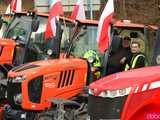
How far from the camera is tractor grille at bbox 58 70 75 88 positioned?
10867mm

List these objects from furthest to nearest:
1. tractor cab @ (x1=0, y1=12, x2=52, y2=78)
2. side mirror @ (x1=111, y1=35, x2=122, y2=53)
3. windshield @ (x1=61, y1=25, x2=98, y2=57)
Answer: tractor cab @ (x1=0, y1=12, x2=52, y2=78)
windshield @ (x1=61, y1=25, x2=98, y2=57)
side mirror @ (x1=111, y1=35, x2=122, y2=53)

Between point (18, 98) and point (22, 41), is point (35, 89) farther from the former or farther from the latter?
point (22, 41)

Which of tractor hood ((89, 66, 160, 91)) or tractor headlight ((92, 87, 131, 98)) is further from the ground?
tractor hood ((89, 66, 160, 91))

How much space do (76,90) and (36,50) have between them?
2795 millimetres

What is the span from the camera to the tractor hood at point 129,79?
257 inches

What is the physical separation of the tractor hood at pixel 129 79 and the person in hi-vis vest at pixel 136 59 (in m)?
3.71

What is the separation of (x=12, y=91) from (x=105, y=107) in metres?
4.57

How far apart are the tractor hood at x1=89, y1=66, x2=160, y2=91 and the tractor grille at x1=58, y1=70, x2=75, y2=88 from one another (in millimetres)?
3826

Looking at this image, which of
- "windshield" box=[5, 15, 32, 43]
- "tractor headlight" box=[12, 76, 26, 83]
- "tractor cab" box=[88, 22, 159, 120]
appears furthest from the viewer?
"windshield" box=[5, 15, 32, 43]

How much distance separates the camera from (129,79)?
22.0ft

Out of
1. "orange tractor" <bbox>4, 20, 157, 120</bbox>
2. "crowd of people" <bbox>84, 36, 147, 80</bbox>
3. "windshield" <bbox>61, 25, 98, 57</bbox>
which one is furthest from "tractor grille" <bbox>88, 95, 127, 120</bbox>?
"windshield" <bbox>61, 25, 98, 57</bbox>

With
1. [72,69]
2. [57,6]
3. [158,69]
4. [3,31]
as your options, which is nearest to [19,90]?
[72,69]

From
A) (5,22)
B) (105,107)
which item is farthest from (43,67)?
(5,22)

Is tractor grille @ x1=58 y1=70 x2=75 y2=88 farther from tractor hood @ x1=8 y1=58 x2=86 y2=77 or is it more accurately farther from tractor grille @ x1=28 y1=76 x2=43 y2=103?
tractor grille @ x1=28 y1=76 x2=43 y2=103
